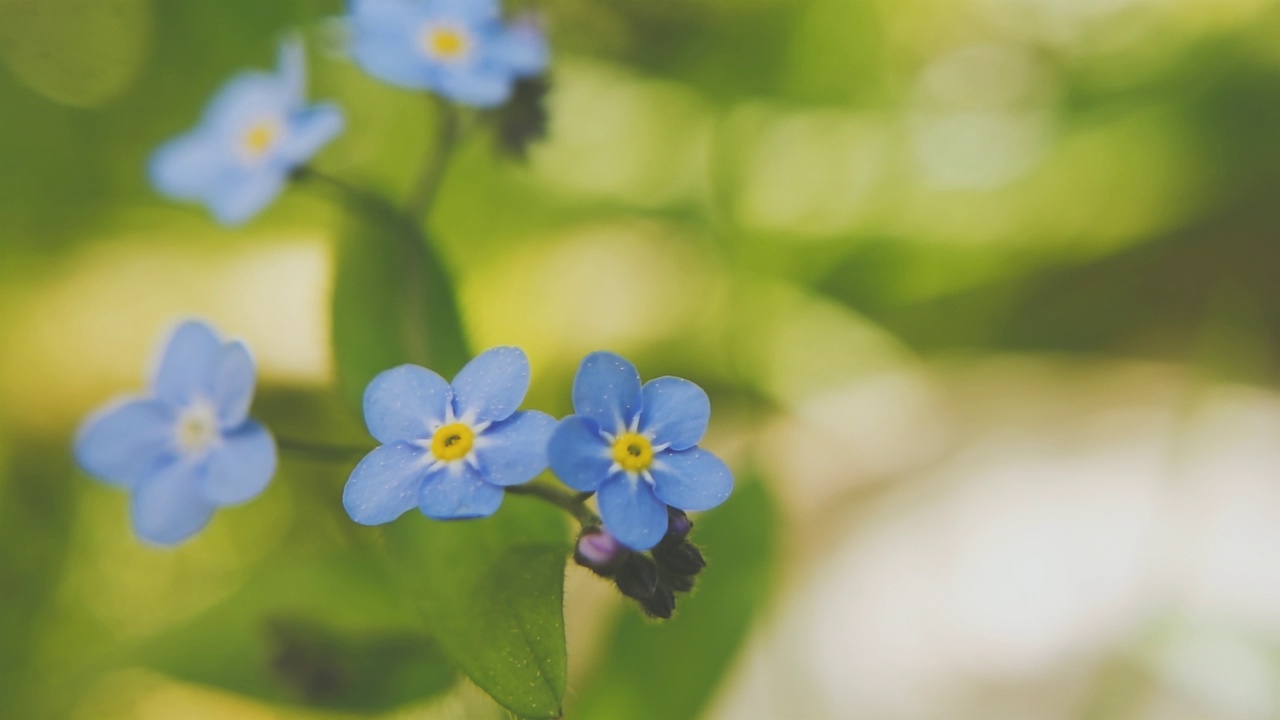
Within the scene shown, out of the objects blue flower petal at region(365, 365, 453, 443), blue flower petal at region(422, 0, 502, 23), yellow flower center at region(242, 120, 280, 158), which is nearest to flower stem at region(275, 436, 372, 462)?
blue flower petal at region(365, 365, 453, 443)

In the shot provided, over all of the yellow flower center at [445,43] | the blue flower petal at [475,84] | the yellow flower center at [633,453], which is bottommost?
the yellow flower center at [633,453]

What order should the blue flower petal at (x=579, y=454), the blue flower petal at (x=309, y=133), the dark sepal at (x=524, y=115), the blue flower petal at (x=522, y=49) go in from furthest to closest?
1. the dark sepal at (x=524, y=115)
2. the blue flower petal at (x=522, y=49)
3. the blue flower petal at (x=309, y=133)
4. the blue flower petal at (x=579, y=454)

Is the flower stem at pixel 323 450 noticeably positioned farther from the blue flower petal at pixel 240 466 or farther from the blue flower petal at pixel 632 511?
the blue flower petal at pixel 632 511

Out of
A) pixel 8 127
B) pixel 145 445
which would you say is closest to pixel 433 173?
pixel 145 445

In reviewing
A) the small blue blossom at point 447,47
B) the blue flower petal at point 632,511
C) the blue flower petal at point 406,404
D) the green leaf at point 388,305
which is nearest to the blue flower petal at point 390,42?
the small blue blossom at point 447,47

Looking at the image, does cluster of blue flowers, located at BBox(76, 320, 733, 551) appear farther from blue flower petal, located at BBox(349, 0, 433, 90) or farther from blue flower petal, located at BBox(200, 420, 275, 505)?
blue flower petal, located at BBox(349, 0, 433, 90)

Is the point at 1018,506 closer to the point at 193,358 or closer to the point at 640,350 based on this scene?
the point at 640,350
